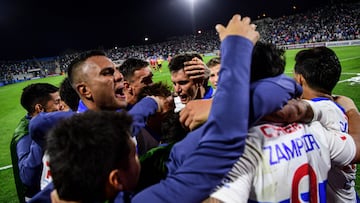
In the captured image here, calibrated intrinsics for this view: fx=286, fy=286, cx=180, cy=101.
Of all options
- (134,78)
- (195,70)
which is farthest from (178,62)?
(134,78)

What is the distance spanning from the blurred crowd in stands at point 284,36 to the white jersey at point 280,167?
105 feet

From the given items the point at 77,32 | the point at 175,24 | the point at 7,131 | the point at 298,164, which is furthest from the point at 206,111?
the point at 175,24

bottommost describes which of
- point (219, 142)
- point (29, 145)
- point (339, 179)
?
point (339, 179)

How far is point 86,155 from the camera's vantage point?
103 cm

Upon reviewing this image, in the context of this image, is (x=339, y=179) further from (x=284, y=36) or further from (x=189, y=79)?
(x=284, y=36)

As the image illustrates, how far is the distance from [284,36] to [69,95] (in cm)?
4787

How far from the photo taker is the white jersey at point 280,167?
130cm

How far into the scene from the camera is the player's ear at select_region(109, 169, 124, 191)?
1079 mm

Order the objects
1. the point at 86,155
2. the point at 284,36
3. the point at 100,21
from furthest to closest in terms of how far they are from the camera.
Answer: the point at 100,21
the point at 284,36
the point at 86,155

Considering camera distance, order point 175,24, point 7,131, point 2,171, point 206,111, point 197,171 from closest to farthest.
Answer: point 197,171 → point 206,111 → point 2,171 → point 7,131 → point 175,24

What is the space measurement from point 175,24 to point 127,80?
84642mm

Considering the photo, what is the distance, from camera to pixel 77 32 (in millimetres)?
74375

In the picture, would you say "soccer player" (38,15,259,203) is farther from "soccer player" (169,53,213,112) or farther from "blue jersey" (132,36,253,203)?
"soccer player" (169,53,213,112)

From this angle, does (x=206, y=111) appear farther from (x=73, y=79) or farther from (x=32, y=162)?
(x=32, y=162)
